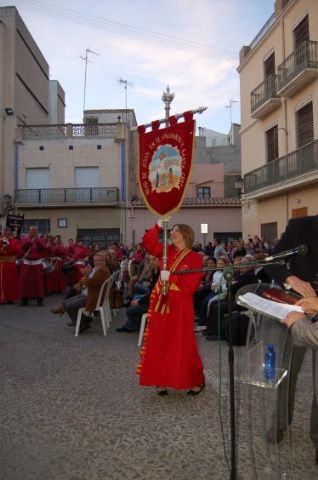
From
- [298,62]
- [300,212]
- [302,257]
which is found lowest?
[302,257]

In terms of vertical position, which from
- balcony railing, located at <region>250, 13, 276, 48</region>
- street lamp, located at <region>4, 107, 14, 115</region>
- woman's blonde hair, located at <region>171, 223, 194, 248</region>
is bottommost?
woman's blonde hair, located at <region>171, 223, 194, 248</region>

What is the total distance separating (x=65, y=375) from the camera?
533cm

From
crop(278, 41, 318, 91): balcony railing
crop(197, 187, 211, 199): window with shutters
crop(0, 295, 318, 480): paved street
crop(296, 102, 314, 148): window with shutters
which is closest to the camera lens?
crop(0, 295, 318, 480): paved street

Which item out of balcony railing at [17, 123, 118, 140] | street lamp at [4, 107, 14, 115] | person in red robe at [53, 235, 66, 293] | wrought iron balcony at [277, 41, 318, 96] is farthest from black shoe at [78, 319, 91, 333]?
street lamp at [4, 107, 14, 115]

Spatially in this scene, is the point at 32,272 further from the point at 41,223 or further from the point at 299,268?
the point at 41,223

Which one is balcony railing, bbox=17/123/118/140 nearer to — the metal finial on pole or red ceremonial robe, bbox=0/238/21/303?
red ceremonial robe, bbox=0/238/21/303

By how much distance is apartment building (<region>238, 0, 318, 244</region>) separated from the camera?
17.5 m

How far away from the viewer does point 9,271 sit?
11.7 m

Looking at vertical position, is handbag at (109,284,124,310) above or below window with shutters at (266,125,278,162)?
below

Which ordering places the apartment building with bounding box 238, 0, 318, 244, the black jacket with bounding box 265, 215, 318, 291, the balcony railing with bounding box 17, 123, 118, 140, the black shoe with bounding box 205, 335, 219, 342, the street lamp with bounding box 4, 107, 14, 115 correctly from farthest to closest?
the balcony railing with bounding box 17, 123, 118, 140 < the street lamp with bounding box 4, 107, 14, 115 < the apartment building with bounding box 238, 0, 318, 244 < the black shoe with bounding box 205, 335, 219, 342 < the black jacket with bounding box 265, 215, 318, 291

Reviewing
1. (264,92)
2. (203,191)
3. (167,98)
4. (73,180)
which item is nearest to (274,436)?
(167,98)

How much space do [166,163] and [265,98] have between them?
1706 centimetres

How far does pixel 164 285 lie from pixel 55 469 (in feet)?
6.01

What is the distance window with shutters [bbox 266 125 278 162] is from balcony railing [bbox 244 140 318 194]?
0.65m
